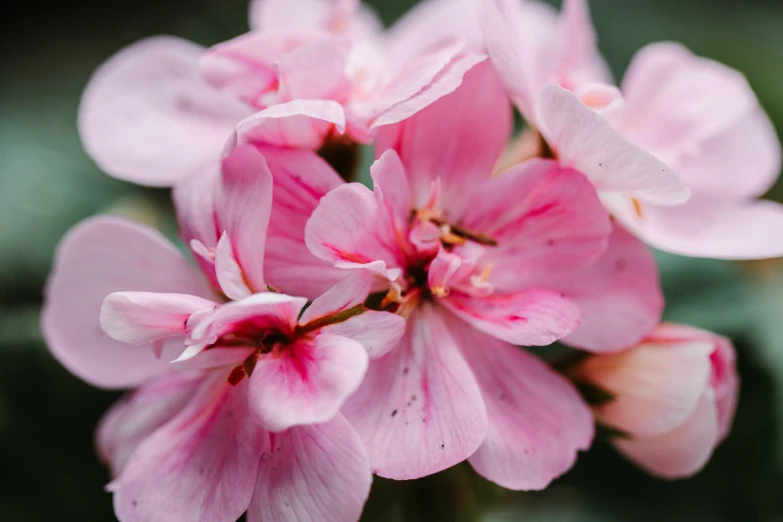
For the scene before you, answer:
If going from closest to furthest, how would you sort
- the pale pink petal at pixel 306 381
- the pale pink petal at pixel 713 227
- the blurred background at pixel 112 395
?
the pale pink petal at pixel 306 381, the pale pink petal at pixel 713 227, the blurred background at pixel 112 395

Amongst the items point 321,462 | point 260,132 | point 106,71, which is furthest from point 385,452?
point 106,71

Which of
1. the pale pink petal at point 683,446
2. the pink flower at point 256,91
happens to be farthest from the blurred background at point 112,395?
the pink flower at point 256,91

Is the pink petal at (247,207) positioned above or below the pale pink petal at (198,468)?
above

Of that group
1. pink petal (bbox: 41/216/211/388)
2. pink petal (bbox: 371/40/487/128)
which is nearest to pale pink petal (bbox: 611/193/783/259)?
pink petal (bbox: 371/40/487/128)

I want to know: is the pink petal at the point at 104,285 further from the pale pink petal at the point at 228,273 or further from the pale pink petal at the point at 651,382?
the pale pink petal at the point at 651,382

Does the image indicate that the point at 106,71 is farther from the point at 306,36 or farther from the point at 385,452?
the point at 385,452

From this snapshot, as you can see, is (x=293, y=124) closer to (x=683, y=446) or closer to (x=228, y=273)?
(x=228, y=273)
